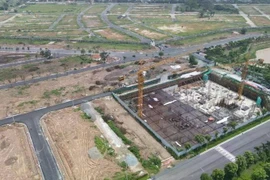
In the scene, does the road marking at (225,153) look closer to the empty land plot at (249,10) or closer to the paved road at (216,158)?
the paved road at (216,158)

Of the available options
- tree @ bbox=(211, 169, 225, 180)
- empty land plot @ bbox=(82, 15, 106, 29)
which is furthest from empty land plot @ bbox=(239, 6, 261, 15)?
tree @ bbox=(211, 169, 225, 180)

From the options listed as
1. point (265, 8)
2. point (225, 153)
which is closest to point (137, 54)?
point (225, 153)

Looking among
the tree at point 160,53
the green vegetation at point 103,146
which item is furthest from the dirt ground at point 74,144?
the tree at point 160,53

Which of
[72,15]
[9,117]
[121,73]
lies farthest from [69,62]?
[72,15]

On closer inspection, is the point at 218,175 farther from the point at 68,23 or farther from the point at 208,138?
the point at 68,23

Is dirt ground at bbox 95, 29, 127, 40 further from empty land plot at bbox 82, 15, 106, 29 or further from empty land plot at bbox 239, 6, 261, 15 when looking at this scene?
empty land plot at bbox 239, 6, 261, 15

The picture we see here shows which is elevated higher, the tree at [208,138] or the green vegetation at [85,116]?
the tree at [208,138]

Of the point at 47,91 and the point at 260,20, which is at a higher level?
the point at 260,20
